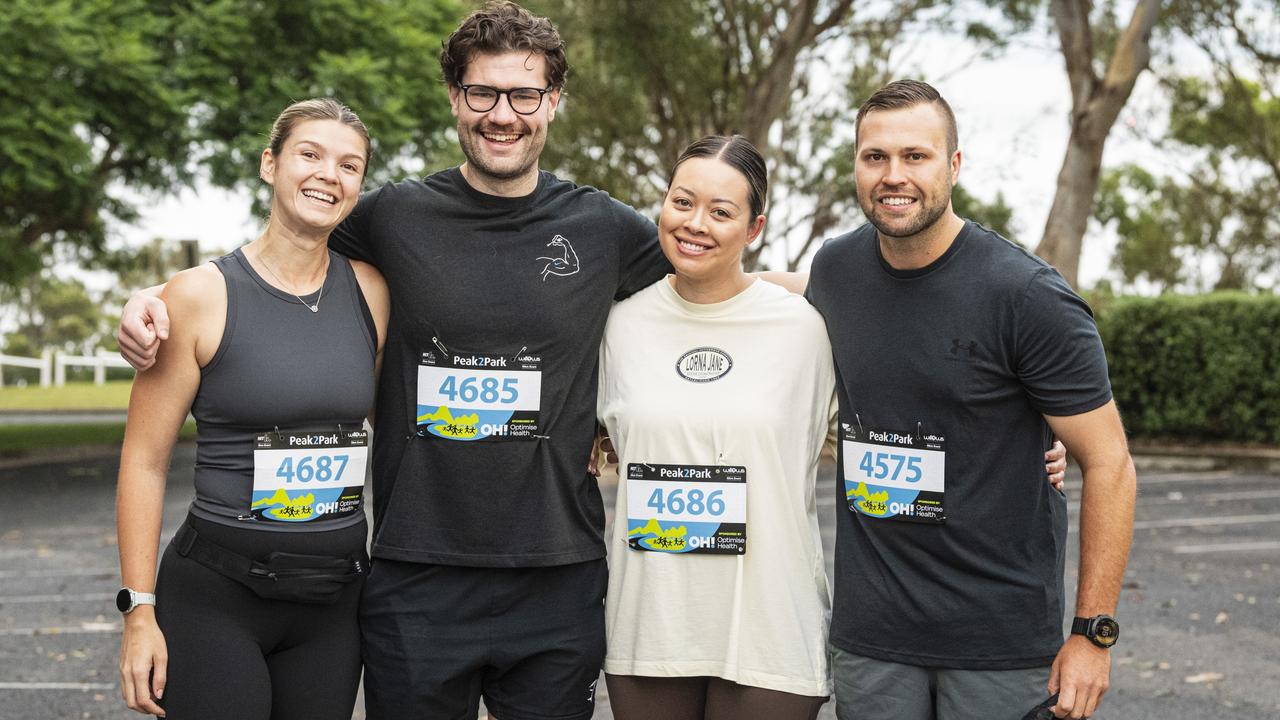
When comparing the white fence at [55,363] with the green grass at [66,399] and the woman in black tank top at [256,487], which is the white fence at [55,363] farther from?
the woman in black tank top at [256,487]

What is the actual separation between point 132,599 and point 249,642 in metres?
0.30

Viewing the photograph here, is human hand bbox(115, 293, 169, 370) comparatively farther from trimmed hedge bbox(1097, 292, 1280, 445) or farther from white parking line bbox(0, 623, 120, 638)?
trimmed hedge bbox(1097, 292, 1280, 445)

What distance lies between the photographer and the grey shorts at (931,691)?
282 centimetres

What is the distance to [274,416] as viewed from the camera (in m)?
2.80

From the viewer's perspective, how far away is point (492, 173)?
10.1ft

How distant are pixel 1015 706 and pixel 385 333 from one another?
1.87 m

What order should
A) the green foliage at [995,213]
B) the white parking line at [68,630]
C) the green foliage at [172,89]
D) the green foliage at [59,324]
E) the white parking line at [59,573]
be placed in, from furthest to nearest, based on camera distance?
the green foliage at [59,324], the green foliage at [995,213], the green foliage at [172,89], the white parking line at [59,573], the white parking line at [68,630]

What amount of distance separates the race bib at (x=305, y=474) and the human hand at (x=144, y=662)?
0.35 metres

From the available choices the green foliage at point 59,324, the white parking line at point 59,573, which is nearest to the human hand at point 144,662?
the white parking line at point 59,573

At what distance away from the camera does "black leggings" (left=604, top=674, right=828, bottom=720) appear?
292 centimetres

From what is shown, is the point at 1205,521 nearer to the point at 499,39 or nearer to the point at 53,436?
the point at 499,39

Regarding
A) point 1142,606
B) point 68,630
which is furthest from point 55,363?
point 1142,606

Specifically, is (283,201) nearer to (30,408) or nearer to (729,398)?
(729,398)

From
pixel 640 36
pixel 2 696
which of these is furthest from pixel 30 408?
pixel 2 696
